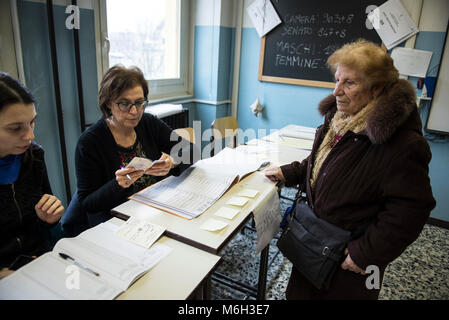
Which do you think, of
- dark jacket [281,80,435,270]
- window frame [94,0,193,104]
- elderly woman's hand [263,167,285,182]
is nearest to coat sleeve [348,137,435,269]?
dark jacket [281,80,435,270]

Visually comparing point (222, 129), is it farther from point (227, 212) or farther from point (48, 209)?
point (48, 209)

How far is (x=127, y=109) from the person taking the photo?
5.09ft

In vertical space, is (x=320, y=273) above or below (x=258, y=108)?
below

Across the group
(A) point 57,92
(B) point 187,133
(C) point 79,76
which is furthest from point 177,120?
(A) point 57,92

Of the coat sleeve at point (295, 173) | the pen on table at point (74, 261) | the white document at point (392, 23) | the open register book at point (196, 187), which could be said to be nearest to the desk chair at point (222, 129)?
the open register book at point (196, 187)

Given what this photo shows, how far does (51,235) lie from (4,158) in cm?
43

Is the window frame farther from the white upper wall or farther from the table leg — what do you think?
the table leg

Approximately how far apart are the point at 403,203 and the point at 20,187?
1455 millimetres

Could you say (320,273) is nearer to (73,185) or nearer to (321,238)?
(321,238)

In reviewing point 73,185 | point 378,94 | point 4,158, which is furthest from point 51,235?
point 378,94

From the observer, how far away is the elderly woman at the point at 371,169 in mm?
1030
